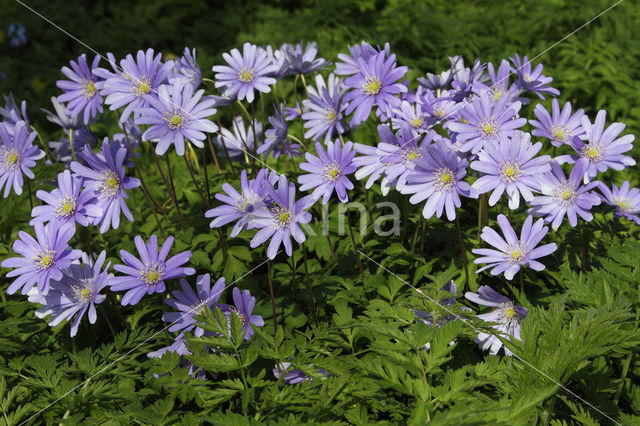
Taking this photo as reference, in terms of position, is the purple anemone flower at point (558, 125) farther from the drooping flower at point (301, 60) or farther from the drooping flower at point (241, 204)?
the drooping flower at point (241, 204)

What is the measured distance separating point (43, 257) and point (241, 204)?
75 cm

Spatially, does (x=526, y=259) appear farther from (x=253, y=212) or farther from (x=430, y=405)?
(x=253, y=212)

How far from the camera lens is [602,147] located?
87.0 inches

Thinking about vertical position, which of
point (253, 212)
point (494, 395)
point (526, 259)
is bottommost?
point (494, 395)

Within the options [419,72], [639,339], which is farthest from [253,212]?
[419,72]

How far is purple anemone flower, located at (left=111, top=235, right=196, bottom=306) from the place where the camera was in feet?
6.39

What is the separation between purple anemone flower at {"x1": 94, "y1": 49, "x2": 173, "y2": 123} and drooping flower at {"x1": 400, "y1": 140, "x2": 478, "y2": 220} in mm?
1086

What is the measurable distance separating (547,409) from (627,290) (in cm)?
66

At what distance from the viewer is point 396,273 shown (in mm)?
2410

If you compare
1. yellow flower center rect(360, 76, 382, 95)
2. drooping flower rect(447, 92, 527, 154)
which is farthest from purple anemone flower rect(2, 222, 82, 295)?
drooping flower rect(447, 92, 527, 154)

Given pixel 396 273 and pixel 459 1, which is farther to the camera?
pixel 459 1

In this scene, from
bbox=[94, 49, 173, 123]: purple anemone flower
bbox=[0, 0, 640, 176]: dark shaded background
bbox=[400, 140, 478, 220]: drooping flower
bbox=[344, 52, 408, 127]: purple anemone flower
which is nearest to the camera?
bbox=[400, 140, 478, 220]: drooping flower

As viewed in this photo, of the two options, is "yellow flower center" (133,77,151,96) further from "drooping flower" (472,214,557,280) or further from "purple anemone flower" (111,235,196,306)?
"drooping flower" (472,214,557,280)

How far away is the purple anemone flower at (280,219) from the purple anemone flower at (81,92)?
40.9 inches
